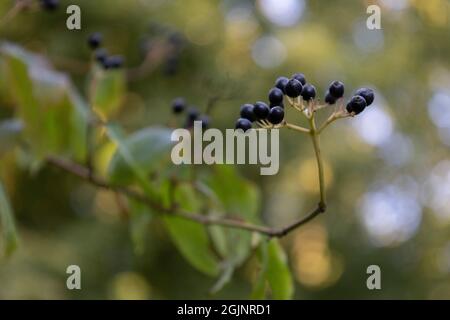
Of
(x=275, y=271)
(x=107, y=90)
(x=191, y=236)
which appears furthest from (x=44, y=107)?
(x=275, y=271)

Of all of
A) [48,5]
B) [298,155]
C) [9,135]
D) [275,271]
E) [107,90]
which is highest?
[298,155]

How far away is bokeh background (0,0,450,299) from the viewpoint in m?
3.52

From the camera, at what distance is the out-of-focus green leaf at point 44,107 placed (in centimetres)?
108

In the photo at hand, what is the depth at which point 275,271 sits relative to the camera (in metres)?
0.95

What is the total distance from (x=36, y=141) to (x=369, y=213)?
337 centimetres

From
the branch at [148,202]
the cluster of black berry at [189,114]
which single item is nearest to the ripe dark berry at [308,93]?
the branch at [148,202]

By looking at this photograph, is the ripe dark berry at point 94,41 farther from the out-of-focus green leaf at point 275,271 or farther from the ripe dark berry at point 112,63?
the out-of-focus green leaf at point 275,271

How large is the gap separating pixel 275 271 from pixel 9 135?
491 millimetres

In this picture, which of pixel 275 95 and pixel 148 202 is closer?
pixel 275 95

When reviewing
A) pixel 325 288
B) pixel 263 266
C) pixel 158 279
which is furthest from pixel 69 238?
pixel 263 266

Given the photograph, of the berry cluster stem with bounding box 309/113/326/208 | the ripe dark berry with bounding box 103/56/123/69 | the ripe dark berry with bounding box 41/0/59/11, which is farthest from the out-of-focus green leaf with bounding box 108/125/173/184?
the berry cluster stem with bounding box 309/113/326/208

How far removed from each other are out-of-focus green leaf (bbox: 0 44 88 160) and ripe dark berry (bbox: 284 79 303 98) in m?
0.48

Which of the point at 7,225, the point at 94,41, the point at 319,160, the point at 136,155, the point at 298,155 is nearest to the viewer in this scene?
the point at 319,160

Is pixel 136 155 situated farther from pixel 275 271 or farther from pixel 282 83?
pixel 282 83
